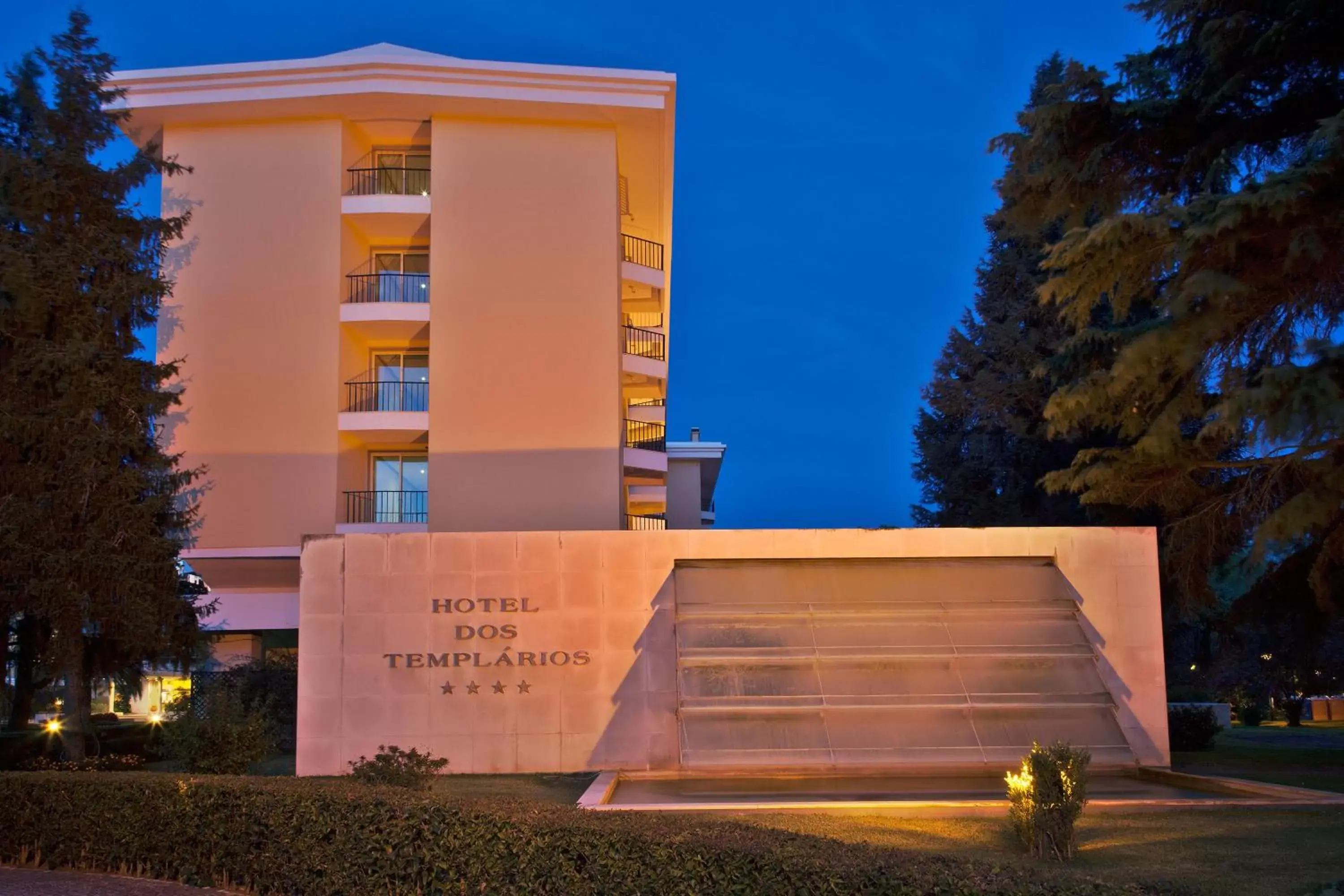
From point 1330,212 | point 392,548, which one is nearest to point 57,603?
point 392,548

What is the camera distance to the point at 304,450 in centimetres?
2777

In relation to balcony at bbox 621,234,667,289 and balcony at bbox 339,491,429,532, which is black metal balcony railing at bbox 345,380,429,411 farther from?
balcony at bbox 621,234,667,289

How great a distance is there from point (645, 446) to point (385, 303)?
9.22m

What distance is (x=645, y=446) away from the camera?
112 feet

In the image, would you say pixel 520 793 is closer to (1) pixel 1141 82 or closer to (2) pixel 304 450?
(1) pixel 1141 82

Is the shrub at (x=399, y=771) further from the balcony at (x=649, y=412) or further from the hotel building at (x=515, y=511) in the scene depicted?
the balcony at (x=649, y=412)

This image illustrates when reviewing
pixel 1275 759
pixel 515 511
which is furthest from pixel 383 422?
pixel 1275 759

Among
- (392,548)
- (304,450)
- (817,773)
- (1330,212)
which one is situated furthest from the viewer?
(304,450)

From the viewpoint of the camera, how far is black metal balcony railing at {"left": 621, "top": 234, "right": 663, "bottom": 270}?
3644 centimetres

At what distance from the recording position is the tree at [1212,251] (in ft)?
37.8

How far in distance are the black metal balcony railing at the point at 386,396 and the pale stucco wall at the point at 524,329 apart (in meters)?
1.19

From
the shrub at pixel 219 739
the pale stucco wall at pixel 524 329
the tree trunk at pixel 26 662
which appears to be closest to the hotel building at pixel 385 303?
the pale stucco wall at pixel 524 329

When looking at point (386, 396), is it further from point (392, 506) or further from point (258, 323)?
point (258, 323)

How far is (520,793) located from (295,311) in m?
17.6
